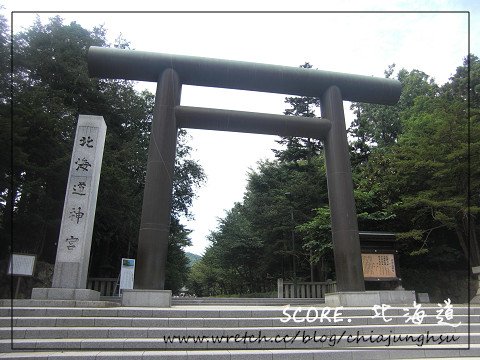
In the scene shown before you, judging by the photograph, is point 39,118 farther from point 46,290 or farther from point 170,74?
point 46,290

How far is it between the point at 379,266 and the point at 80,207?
875 cm

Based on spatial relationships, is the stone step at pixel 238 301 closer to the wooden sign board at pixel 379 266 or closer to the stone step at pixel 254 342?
the wooden sign board at pixel 379 266

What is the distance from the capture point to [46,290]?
7262 mm

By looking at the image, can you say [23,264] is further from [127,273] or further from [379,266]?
[379,266]

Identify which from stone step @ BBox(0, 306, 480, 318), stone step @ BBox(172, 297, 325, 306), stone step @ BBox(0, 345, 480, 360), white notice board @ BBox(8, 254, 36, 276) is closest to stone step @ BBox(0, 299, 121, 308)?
stone step @ BBox(0, 306, 480, 318)

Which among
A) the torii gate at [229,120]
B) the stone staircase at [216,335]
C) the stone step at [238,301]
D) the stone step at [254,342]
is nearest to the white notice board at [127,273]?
the stone step at [238,301]

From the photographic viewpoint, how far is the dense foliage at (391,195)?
43.9 feet

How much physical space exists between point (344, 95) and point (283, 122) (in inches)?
94.0

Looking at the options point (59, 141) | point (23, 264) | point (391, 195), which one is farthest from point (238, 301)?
point (59, 141)

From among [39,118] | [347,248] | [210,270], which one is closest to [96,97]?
[39,118]

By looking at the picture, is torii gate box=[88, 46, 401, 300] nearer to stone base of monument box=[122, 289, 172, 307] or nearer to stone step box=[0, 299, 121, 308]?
stone base of monument box=[122, 289, 172, 307]

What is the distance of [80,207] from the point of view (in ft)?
26.9

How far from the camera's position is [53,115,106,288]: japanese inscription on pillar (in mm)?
7760

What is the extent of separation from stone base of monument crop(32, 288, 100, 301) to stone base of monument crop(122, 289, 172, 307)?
0.75m
